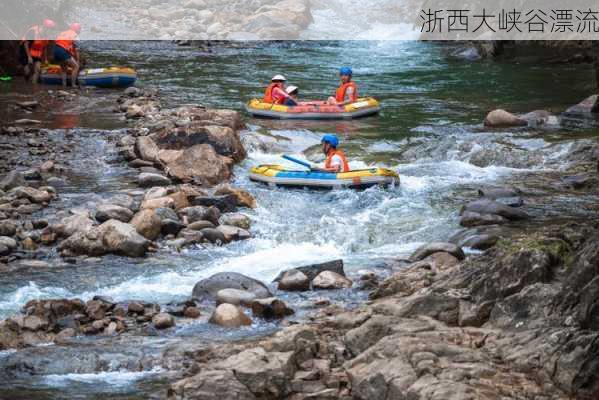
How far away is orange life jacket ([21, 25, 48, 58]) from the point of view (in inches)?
720

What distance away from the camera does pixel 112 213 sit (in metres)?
10.5

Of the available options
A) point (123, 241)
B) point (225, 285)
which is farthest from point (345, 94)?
point (225, 285)

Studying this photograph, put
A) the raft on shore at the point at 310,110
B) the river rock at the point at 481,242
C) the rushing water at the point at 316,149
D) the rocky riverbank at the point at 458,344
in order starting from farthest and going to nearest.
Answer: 1. the raft on shore at the point at 310,110
2. the river rock at the point at 481,242
3. the rushing water at the point at 316,149
4. the rocky riverbank at the point at 458,344

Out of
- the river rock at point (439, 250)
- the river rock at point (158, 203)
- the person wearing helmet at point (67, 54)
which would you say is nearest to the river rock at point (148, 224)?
the river rock at point (158, 203)

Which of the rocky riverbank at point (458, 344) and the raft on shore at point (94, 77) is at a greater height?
the raft on shore at point (94, 77)

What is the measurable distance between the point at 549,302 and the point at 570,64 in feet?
60.9

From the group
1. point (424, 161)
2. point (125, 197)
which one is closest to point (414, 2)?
point (424, 161)

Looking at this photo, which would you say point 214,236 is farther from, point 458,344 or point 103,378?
point 458,344

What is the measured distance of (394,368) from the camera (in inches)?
217

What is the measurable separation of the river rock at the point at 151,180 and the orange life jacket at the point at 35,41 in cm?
744

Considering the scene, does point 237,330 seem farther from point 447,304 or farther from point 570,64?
point 570,64

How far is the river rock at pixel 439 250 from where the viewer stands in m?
9.13

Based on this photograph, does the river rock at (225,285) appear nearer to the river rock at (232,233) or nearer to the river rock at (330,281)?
the river rock at (330,281)

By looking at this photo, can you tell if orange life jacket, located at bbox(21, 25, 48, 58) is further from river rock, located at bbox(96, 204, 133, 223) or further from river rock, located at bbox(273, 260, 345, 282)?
river rock, located at bbox(273, 260, 345, 282)
